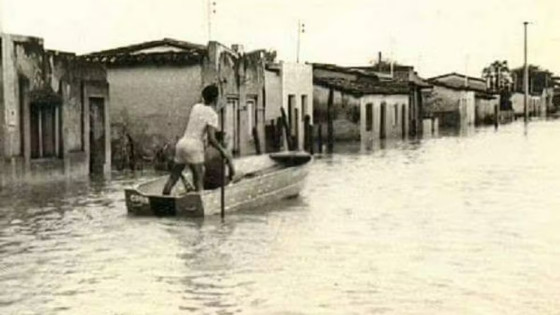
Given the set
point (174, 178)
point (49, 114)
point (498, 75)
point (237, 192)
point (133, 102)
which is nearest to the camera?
point (174, 178)

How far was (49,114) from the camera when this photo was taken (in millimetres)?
22797

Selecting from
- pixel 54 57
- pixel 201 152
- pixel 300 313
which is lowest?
pixel 300 313

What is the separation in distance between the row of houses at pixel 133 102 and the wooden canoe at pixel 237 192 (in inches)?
201

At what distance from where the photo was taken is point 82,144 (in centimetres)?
2434

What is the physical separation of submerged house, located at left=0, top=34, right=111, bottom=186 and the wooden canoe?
4889mm

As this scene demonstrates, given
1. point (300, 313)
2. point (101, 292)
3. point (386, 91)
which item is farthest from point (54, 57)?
point (386, 91)

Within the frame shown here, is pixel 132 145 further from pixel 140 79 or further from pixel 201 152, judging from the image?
pixel 201 152

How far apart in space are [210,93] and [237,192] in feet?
6.06

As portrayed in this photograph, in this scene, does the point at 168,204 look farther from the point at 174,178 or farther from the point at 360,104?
the point at 360,104

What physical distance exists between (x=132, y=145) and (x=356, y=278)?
19.1 metres

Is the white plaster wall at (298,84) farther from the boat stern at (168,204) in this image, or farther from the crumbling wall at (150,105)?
the boat stern at (168,204)

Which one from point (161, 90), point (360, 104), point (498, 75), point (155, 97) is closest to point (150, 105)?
point (155, 97)

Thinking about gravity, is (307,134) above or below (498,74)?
below

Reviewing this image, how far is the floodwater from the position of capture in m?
8.97
